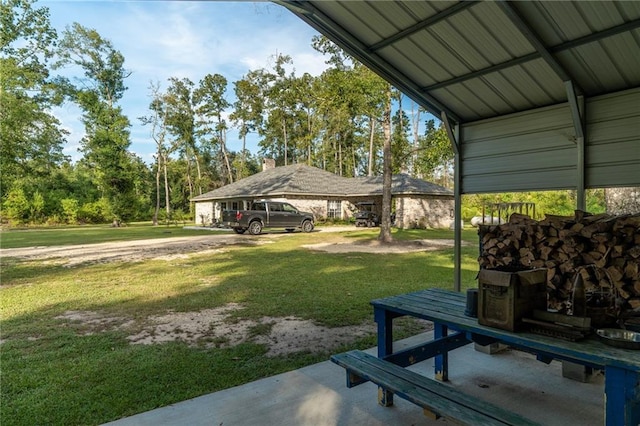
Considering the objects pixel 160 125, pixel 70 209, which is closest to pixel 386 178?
pixel 160 125

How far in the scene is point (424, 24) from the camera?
11.0ft

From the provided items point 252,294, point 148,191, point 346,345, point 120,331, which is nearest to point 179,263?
point 252,294

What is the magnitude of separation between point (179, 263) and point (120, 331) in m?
5.31

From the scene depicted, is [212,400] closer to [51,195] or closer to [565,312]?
[565,312]

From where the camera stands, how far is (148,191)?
133ft

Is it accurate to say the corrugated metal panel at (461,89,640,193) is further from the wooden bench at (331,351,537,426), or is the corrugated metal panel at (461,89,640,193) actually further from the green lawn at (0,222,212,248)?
the green lawn at (0,222,212,248)

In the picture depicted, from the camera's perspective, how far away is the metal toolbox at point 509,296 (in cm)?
194

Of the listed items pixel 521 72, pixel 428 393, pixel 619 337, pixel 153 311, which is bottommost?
pixel 153 311

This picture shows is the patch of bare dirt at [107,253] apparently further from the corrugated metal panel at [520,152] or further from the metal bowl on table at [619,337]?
the metal bowl on table at [619,337]

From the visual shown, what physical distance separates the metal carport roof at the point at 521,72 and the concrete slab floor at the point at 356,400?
81.6 inches

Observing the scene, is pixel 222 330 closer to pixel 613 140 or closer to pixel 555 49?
pixel 555 49

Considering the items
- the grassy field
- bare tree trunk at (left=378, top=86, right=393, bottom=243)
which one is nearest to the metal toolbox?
the grassy field

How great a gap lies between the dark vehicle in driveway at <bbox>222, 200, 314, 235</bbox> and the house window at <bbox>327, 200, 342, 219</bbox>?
20.3ft

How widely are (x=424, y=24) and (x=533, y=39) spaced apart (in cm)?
96
